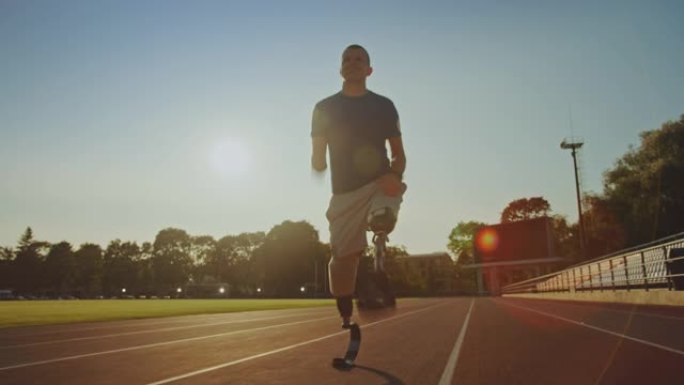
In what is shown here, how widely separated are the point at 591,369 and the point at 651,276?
15.7 meters

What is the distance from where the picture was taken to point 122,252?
492 ft

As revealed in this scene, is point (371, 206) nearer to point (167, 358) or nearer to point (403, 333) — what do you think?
point (167, 358)

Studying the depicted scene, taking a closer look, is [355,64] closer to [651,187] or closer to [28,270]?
[651,187]

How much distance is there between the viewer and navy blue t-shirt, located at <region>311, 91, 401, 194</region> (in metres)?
4.44

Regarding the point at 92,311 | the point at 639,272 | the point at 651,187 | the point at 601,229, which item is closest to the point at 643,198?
the point at 651,187

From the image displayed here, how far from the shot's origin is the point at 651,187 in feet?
142

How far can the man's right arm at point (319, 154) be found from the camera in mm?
4602

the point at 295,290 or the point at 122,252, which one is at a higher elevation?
the point at 122,252

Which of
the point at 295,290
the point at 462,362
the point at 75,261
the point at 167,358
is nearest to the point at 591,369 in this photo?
the point at 462,362

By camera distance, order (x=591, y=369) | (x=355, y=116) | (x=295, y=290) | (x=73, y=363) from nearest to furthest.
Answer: (x=591, y=369), (x=355, y=116), (x=73, y=363), (x=295, y=290)

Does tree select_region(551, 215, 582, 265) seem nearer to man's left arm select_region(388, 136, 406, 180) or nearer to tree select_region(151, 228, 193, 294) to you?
man's left arm select_region(388, 136, 406, 180)

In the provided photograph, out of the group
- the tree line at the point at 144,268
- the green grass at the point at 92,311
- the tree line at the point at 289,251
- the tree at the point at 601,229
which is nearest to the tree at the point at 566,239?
the tree line at the point at 289,251

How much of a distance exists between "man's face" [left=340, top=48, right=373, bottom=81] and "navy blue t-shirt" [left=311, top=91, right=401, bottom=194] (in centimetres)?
18

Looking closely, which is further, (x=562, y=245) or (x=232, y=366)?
(x=562, y=245)
